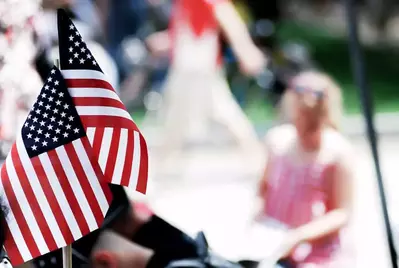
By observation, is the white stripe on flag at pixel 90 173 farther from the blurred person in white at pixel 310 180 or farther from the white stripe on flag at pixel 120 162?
the blurred person in white at pixel 310 180

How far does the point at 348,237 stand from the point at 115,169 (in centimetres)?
164

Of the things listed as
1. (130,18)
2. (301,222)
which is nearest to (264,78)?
(130,18)

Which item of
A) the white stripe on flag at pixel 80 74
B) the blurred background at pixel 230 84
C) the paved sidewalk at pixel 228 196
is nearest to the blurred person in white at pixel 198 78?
the blurred background at pixel 230 84

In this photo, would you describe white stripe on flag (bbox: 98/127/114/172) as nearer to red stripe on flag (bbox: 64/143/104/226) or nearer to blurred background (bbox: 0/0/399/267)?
red stripe on flag (bbox: 64/143/104/226)

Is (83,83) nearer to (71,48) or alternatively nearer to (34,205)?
(71,48)

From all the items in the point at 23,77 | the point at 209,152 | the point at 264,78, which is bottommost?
the point at 209,152

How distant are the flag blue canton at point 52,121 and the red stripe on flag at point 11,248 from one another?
0.25 metres

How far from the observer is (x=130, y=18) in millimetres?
11172

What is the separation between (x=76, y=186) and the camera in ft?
10.0

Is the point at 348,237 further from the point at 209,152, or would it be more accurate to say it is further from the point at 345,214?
the point at 209,152

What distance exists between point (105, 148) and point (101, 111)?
12 centimetres

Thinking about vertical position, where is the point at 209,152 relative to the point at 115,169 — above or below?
below

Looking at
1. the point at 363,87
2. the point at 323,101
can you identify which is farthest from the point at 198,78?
the point at 363,87

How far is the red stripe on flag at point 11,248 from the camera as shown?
10.0 feet
